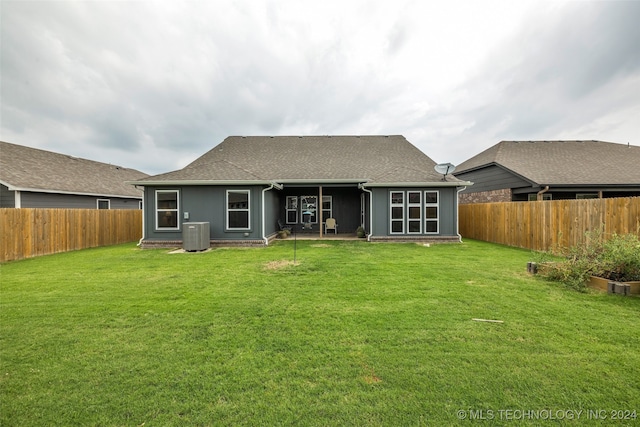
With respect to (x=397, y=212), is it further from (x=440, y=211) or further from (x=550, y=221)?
(x=550, y=221)

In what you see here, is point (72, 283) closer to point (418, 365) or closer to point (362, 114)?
point (418, 365)

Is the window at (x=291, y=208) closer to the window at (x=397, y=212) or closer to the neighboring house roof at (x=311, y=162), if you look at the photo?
the neighboring house roof at (x=311, y=162)

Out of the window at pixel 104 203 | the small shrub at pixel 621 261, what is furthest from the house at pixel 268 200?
the window at pixel 104 203

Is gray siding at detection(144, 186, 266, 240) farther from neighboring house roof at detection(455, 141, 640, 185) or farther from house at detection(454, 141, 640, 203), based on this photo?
neighboring house roof at detection(455, 141, 640, 185)

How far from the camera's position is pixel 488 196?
50.3 feet

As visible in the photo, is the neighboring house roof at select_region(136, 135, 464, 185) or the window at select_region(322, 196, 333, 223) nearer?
the neighboring house roof at select_region(136, 135, 464, 185)

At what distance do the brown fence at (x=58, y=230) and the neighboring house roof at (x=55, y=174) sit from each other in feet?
6.52

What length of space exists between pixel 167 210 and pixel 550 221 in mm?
13595

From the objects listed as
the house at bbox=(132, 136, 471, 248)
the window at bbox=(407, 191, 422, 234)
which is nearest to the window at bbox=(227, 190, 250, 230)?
the house at bbox=(132, 136, 471, 248)

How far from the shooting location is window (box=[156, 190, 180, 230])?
10.5 metres

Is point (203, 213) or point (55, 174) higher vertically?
point (55, 174)

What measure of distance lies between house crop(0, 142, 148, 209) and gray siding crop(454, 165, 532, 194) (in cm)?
1910

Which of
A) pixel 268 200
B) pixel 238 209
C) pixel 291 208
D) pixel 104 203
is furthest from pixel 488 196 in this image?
pixel 104 203

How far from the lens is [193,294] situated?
4523 millimetres
